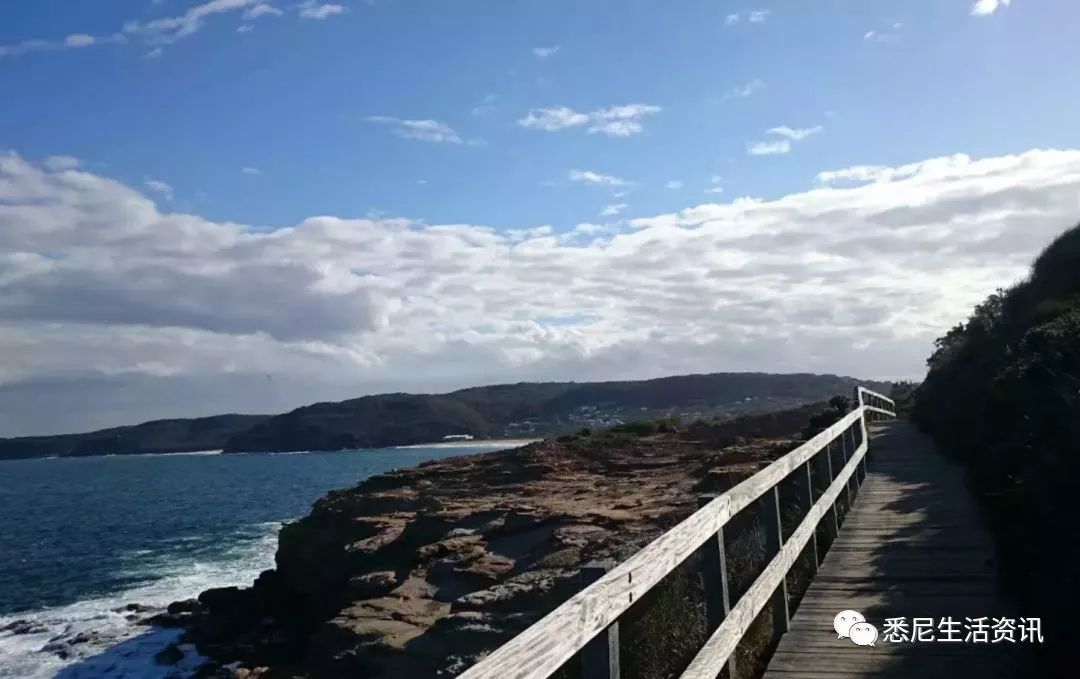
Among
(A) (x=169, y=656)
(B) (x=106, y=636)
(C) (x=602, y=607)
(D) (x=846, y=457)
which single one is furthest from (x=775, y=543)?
(B) (x=106, y=636)

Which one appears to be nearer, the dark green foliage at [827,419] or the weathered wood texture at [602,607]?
the weathered wood texture at [602,607]

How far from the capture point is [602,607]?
2973 mm

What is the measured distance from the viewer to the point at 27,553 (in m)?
46.1

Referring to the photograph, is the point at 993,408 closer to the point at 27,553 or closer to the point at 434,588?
the point at 434,588

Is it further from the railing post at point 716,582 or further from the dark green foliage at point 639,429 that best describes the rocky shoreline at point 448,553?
the dark green foliage at point 639,429

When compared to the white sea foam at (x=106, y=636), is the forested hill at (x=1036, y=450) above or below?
above

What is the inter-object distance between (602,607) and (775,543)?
3.71 m

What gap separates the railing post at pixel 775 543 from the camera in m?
6.32

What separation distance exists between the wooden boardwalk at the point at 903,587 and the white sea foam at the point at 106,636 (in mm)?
16594

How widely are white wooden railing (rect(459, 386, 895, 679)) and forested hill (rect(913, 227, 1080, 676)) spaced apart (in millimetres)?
1494

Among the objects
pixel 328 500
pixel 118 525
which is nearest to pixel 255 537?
pixel 118 525

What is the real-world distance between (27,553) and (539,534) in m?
40.4

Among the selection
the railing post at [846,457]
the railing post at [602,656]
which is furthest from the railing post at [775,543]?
the railing post at [846,457]

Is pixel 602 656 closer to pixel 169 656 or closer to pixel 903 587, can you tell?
pixel 903 587
